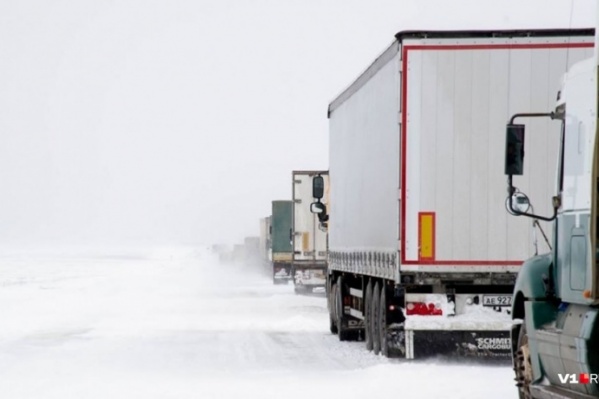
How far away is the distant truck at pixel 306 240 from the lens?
44094 mm

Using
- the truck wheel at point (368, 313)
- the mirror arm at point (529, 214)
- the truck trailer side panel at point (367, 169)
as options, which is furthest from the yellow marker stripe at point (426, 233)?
the mirror arm at point (529, 214)

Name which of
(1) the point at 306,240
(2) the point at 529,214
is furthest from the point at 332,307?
(1) the point at 306,240

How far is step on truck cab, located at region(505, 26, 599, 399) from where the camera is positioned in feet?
31.3

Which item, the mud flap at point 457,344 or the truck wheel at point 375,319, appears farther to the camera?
the truck wheel at point 375,319

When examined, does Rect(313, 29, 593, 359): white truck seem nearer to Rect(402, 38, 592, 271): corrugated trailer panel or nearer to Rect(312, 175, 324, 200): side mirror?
Rect(402, 38, 592, 271): corrugated trailer panel

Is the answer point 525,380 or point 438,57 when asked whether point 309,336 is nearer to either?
point 438,57

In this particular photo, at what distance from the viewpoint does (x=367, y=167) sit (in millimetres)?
20562

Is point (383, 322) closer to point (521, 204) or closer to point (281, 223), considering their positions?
point (521, 204)

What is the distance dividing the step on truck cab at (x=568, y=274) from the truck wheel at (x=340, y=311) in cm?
1223

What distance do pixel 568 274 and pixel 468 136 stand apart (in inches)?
279

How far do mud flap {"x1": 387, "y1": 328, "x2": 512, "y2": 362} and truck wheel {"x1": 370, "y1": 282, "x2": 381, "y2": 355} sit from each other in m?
1.44

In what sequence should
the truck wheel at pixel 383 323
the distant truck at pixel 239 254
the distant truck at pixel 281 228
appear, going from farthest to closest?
the distant truck at pixel 239 254, the distant truck at pixel 281 228, the truck wheel at pixel 383 323

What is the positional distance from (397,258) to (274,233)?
1473 inches

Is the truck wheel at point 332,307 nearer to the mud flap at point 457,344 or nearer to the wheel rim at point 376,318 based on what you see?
the wheel rim at point 376,318
